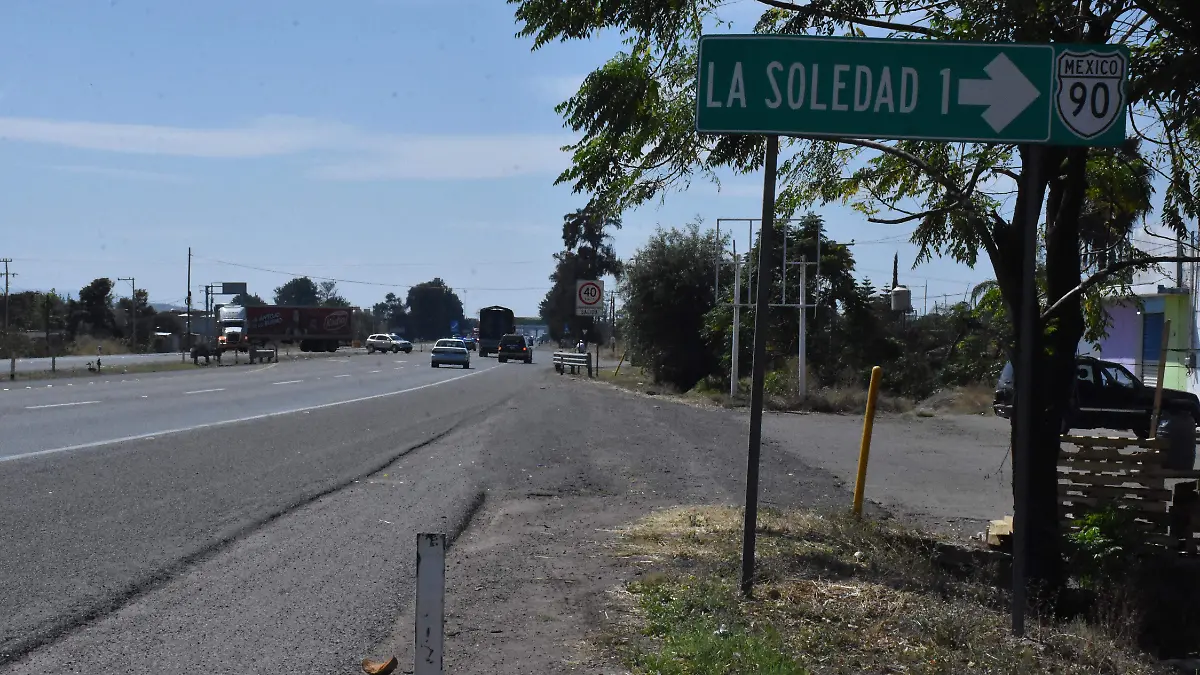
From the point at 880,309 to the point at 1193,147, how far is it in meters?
31.5

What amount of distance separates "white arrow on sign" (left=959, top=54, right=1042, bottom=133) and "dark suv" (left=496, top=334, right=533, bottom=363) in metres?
67.9

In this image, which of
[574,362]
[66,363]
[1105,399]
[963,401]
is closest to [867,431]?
[1105,399]

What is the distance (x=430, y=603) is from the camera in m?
4.54

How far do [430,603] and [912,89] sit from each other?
4157 mm

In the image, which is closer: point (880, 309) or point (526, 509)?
point (526, 509)

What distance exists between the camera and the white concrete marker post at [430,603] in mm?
4504

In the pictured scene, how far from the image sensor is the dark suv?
74.6m

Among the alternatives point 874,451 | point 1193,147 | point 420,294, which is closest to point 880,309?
point 874,451

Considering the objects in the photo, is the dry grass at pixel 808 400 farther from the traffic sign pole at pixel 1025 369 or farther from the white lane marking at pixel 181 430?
the traffic sign pole at pixel 1025 369

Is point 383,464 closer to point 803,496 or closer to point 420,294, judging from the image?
point 803,496

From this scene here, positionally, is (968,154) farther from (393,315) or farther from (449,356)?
(393,315)

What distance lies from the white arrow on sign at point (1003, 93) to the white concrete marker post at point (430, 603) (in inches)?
162

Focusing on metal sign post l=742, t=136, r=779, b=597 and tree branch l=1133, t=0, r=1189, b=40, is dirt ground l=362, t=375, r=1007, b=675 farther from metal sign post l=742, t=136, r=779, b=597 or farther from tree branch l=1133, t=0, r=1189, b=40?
tree branch l=1133, t=0, r=1189, b=40

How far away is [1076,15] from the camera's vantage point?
8.30m
